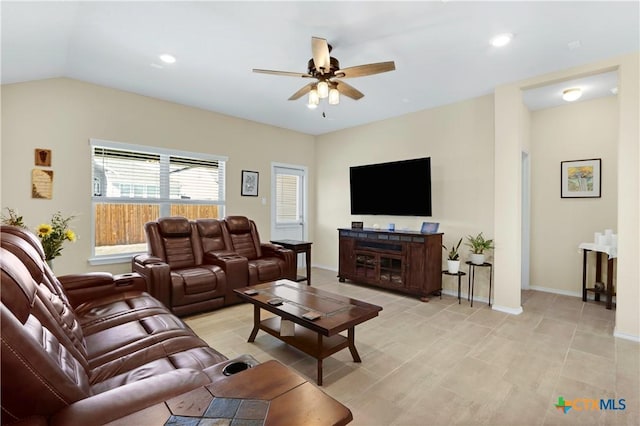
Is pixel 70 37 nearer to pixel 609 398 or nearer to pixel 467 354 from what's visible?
pixel 467 354

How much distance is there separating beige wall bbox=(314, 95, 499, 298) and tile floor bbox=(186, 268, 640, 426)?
3.49ft

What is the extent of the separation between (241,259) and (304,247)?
1223 mm

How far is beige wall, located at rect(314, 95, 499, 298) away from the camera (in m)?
4.06

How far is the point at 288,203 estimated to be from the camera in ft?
20.1

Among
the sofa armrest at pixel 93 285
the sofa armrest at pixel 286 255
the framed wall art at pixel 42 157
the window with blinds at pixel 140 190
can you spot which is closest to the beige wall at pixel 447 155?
the sofa armrest at pixel 286 255

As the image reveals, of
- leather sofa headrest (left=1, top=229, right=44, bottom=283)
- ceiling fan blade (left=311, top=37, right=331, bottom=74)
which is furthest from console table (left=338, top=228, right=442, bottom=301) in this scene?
leather sofa headrest (left=1, top=229, right=44, bottom=283)

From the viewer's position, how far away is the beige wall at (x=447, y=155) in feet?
13.3

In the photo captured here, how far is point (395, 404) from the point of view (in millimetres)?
1923

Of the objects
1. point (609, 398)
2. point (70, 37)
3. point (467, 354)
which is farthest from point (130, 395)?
point (70, 37)

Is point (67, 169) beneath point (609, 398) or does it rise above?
above

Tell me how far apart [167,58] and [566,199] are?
5.38 meters

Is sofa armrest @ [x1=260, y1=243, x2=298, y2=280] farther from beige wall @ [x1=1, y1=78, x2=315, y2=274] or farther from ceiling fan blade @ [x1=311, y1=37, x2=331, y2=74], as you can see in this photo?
ceiling fan blade @ [x1=311, y1=37, x2=331, y2=74]

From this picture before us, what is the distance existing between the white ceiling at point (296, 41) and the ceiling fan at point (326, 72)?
297mm
